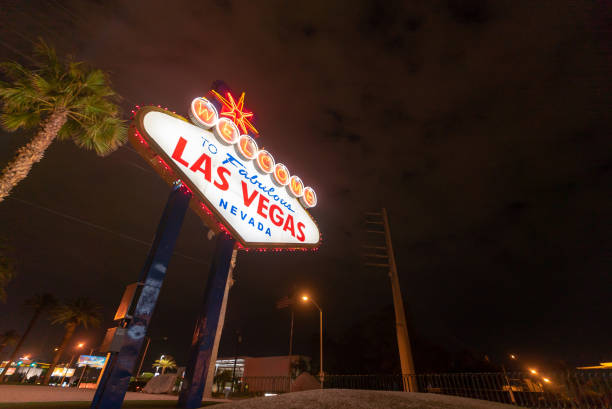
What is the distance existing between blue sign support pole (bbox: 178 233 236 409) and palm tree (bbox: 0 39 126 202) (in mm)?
6411

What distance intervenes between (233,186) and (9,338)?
7636 cm

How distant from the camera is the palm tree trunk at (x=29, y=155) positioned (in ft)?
26.9

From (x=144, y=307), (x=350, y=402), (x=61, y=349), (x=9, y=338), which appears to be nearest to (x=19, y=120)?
(x=144, y=307)

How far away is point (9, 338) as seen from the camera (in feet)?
176

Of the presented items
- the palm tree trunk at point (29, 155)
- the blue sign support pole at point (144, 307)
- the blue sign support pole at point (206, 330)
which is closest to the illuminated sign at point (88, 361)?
the palm tree trunk at point (29, 155)

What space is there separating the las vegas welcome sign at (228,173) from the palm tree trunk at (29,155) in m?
4.14

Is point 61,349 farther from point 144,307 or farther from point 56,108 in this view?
point 144,307

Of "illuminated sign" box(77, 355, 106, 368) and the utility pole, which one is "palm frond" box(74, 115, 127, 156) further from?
"illuminated sign" box(77, 355, 106, 368)

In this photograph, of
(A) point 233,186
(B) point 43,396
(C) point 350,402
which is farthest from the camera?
(B) point 43,396

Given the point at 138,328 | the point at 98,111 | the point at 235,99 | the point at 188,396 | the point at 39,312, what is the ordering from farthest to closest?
the point at 39,312, the point at 235,99, the point at 98,111, the point at 188,396, the point at 138,328

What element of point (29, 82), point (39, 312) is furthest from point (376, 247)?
point (39, 312)

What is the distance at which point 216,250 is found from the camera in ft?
30.1

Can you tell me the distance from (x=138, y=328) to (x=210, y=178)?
4.38 meters

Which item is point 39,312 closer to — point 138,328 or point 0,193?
point 0,193
